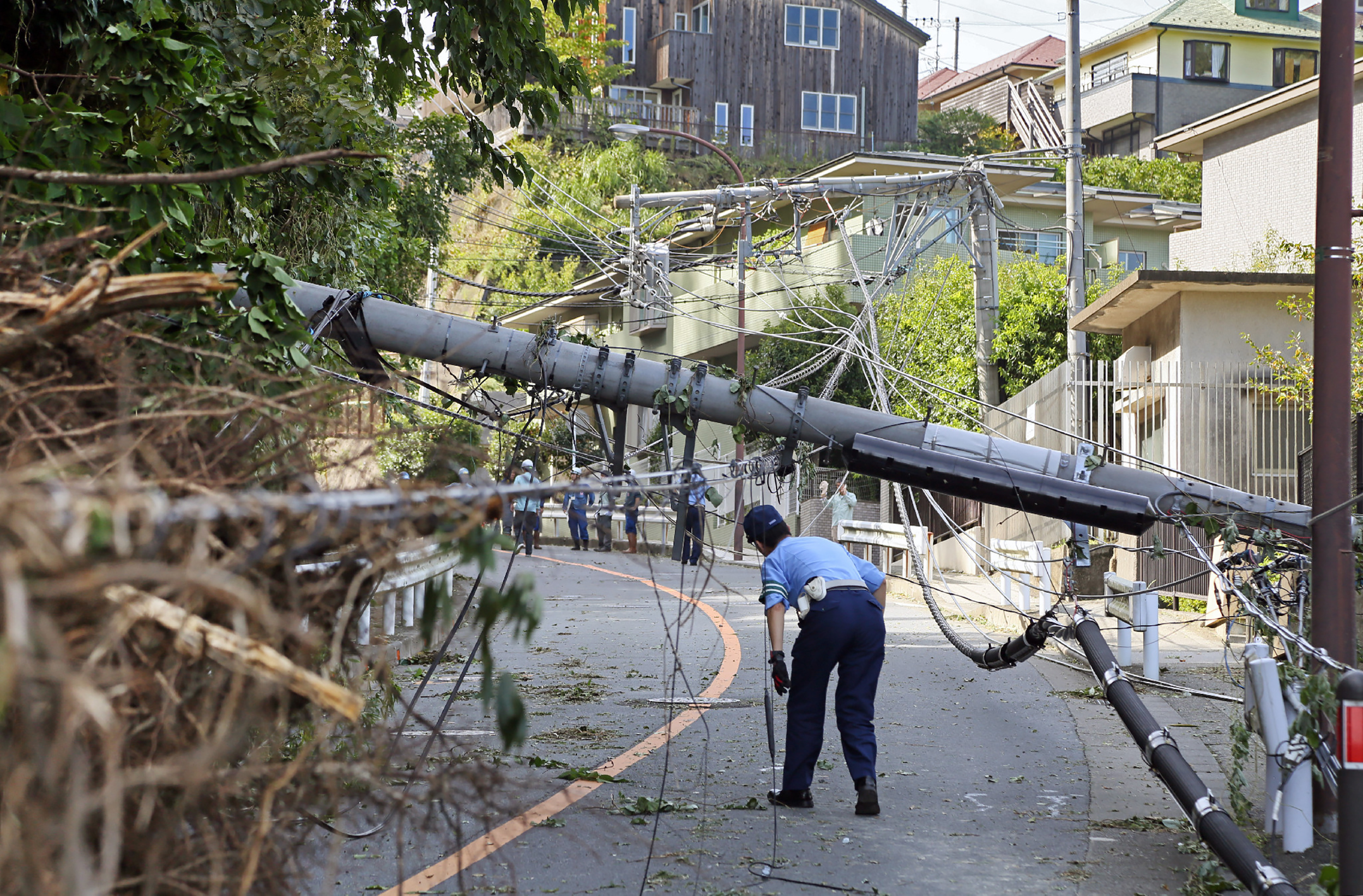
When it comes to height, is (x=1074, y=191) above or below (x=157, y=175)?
above

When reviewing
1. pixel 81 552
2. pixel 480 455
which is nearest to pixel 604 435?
pixel 480 455

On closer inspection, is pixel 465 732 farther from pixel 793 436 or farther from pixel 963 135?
pixel 963 135

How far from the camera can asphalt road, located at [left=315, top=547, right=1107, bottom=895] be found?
19.0 feet

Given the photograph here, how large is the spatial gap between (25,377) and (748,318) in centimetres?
3388

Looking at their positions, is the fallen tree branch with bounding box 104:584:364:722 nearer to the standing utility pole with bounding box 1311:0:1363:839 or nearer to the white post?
the standing utility pole with bounding box 1311:0:1363:839

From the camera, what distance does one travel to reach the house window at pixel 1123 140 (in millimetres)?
46156

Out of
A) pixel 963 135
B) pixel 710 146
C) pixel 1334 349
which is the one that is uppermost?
pixel 963 135

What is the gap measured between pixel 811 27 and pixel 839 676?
157 feet

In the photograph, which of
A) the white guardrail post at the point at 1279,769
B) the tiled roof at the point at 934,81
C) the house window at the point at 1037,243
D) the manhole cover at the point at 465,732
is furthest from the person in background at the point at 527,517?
the tiled roof at the point at 934,81

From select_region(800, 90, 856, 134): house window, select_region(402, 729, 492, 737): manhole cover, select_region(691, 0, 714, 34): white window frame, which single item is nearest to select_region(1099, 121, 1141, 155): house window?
select_region(800, 90, 856, 134): house window

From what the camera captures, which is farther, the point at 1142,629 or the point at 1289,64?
the point at 1289,64

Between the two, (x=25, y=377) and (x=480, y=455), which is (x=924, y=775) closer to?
(x=480, y=455)

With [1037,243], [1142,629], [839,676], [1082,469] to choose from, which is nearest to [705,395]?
[839,676]

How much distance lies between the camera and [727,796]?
7605 mm
